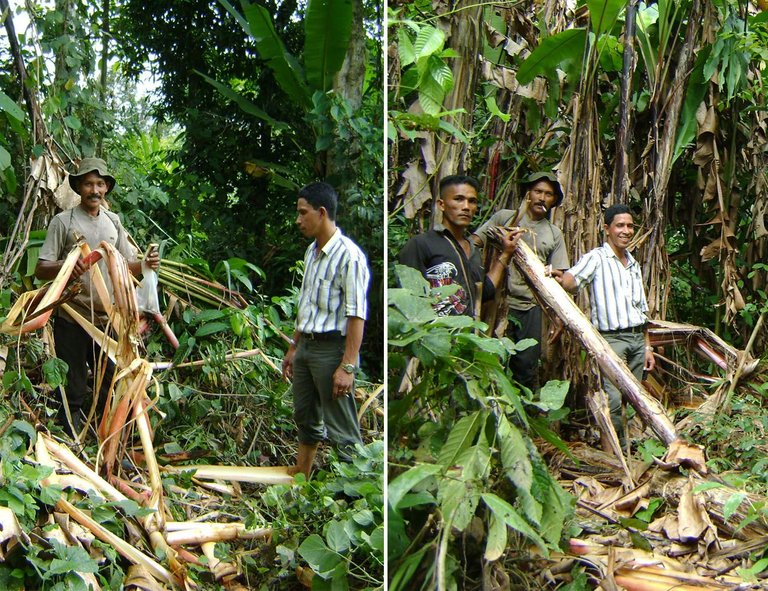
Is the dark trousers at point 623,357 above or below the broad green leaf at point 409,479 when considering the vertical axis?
above

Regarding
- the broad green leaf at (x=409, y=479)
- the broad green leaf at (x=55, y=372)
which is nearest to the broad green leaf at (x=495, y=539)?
the broad green leaf at (x=409, y=479)

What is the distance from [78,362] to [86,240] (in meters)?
0.20

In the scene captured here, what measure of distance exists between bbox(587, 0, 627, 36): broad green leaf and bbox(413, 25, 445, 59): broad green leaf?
21.9 inches

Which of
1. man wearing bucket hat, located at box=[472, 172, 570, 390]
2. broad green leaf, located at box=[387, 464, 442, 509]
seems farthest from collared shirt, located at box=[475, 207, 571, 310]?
broad green leaf, located at box=[387, 464, 442, 509]

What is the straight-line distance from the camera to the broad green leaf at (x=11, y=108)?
1.41 m

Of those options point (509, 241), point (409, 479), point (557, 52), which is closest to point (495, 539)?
point (409, 479)

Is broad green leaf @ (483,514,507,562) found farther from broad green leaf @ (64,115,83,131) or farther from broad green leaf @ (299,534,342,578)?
broad green leaf @ (64,115,83,131)

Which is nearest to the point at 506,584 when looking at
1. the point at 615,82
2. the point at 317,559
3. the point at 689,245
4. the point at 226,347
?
the point at 317,559

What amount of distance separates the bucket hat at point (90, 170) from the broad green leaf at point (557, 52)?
69 cm

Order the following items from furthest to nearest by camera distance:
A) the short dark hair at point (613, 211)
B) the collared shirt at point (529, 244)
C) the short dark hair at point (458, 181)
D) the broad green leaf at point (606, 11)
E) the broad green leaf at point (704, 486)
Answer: the short dark hair at point (613, 211) → the broad green leaf at point (606, 11) → the broad green leaf at point (704, 486) → the collared shirt at point (529, 244) → the short dark hair at point (458, 181)

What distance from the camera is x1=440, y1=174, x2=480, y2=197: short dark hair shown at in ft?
3.43

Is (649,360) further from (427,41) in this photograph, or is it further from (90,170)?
(90,170)

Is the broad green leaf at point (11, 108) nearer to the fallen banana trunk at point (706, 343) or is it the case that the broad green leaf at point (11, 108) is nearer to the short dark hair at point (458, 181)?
the short dark hair at point (458, 181)

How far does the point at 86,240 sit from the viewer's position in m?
1.35
